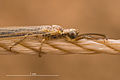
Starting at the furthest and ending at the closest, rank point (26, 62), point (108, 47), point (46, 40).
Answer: point (26, 62)
point (46, 40)
point (108, 47)

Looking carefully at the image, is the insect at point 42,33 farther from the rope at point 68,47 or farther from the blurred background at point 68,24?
the blurred background at point 68,24

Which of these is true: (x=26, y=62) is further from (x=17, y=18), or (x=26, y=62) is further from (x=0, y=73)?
(x=17, y=18)

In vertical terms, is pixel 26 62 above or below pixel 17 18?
below

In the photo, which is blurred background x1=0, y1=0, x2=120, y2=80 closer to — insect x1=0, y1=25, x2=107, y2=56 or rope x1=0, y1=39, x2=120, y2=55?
insect x1=0, y1=25, x2=107, y2=56

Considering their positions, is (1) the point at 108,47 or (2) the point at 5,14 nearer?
(1) the point at 108,47

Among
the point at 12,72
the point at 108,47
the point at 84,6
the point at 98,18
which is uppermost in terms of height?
the point at 84,6

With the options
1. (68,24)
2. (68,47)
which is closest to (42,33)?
(68,47)

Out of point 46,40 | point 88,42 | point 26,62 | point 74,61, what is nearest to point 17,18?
point 26,62

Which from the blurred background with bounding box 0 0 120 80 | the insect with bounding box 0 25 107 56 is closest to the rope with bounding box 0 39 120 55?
the insect with bounding box 0 25 107 56
